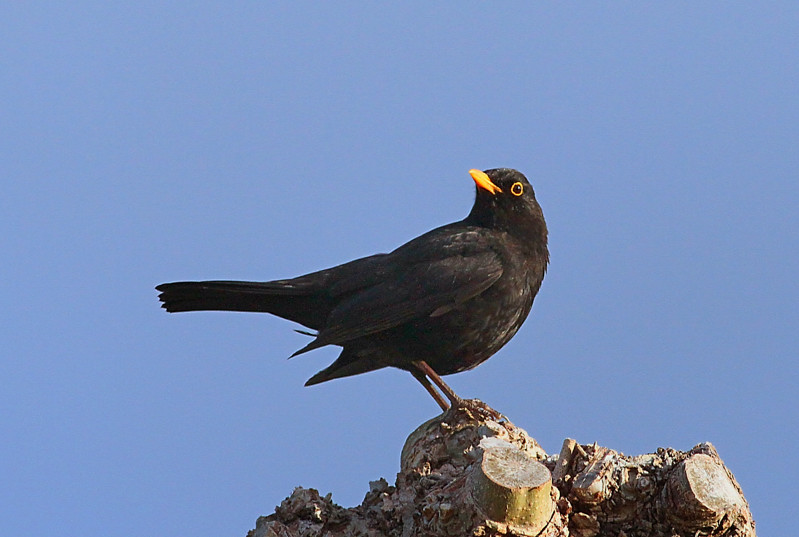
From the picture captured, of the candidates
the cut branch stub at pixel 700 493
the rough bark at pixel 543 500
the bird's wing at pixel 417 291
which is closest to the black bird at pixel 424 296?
the bird's wing at pixel 417 291

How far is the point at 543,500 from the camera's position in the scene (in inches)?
130

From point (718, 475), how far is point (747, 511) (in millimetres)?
185

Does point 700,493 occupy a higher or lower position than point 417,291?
lower

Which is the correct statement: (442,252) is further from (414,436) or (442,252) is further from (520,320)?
(414,436)

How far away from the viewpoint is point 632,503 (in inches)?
147

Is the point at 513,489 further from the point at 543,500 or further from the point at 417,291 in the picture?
the point at 417,291

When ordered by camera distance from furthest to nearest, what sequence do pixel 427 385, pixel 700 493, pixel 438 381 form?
pixel 427 385 → pixel 438 381 → pixel 700 493

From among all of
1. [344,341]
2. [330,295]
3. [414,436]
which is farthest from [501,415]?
[330,295]

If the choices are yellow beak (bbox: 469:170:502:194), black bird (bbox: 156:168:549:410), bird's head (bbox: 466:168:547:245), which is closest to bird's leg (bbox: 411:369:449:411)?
black bird (bbox: 156:168:549:410)

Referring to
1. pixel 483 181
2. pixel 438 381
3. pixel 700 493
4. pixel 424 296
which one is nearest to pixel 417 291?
pixel 424 296

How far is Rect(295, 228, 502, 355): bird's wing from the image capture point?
5.60m

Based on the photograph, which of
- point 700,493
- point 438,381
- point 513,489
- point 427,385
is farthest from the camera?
point 427,385

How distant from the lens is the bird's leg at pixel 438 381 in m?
5.30

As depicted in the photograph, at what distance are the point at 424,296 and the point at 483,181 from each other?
3.75 feet
